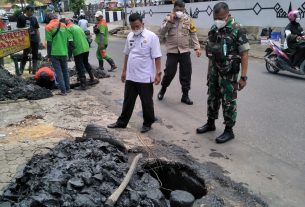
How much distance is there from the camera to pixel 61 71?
→ 7.54 metres

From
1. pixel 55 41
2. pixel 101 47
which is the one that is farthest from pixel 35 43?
pixel 55 41

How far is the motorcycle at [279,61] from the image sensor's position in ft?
28.7

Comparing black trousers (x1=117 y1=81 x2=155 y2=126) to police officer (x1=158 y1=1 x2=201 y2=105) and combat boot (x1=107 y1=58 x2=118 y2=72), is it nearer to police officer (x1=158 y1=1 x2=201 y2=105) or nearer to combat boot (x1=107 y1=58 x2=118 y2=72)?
police officer (x1=158 y1=1 x2=201 y2=105)

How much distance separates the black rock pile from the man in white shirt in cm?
161

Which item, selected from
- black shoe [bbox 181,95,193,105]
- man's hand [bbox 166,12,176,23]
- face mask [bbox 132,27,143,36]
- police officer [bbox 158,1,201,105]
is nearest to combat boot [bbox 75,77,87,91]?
police officer [bbox 158,1,201,105]

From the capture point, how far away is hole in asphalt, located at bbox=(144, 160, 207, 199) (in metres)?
3.87

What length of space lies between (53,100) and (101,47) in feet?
11.2

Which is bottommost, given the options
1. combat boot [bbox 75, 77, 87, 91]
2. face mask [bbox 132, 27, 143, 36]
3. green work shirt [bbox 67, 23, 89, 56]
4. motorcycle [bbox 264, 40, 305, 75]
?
combat boot [bbox 75, 77, 87, 91]

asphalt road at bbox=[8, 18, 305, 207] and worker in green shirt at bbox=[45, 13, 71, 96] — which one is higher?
worker in green shirt at bbox=[45, 13, 71, 96]

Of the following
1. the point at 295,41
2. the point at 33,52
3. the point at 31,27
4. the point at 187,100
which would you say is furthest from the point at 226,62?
the point at 31,27

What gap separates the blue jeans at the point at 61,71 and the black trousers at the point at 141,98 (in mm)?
2680

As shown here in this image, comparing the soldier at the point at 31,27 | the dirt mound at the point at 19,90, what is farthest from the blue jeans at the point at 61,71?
the soldier at the point at 31,27

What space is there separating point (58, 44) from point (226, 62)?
159 inches

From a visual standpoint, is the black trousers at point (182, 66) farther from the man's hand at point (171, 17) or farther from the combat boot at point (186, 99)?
the man's hand at point (171, 17)
